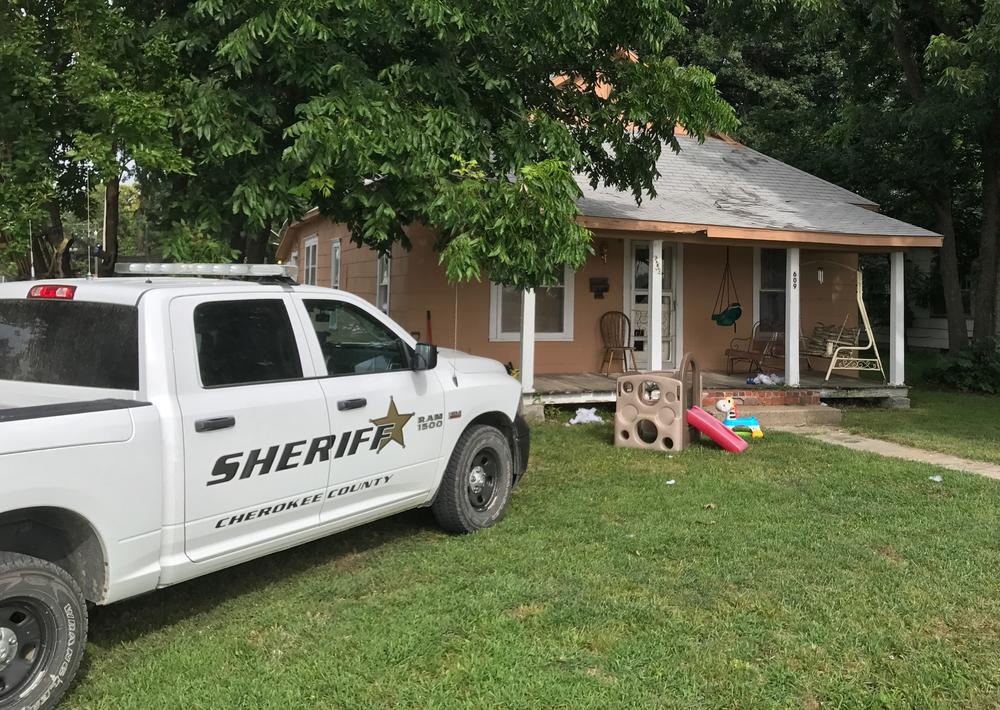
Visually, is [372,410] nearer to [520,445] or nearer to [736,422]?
[520,445]

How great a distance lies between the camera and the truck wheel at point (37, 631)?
3.15 metres

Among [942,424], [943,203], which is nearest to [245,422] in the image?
A: [942,424]

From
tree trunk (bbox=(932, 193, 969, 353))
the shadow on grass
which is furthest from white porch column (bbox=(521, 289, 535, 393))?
tree trunk (bbox=(932, 193, 969, 353))

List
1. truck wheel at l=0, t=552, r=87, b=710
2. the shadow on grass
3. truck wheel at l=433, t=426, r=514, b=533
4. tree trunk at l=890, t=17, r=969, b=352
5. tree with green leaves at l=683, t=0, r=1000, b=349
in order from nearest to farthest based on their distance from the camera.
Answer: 1. truck wheel at l=0, t=552, r=87, b=710
2. the shadow on grass
3. truck wheel at l=433, t=426, r=514, b=533
4. tree with green leaves at l=683, t=0, r=1000, b=349
5. tree trunk at l=890, t=17, r=969, b=352

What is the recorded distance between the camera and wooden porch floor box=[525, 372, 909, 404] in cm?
1088

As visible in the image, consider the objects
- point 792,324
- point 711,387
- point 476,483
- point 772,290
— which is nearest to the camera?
point 476,483

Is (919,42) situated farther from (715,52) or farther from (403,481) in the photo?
(403,481)

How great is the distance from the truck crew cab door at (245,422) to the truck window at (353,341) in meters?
0.23

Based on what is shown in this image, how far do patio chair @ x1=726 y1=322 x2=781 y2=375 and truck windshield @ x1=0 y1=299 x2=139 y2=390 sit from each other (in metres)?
10.6

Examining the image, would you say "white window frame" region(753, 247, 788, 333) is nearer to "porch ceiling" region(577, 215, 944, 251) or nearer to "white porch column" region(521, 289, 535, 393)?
"porch ceiling" region(577, 215, 944, 251)

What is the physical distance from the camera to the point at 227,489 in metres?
3.93

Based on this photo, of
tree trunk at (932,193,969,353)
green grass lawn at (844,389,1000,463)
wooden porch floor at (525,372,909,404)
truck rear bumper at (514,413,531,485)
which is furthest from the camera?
tree trunk at (932,193,969,353)

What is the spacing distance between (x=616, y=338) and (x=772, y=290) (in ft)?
10.7

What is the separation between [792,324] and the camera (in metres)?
11.9
